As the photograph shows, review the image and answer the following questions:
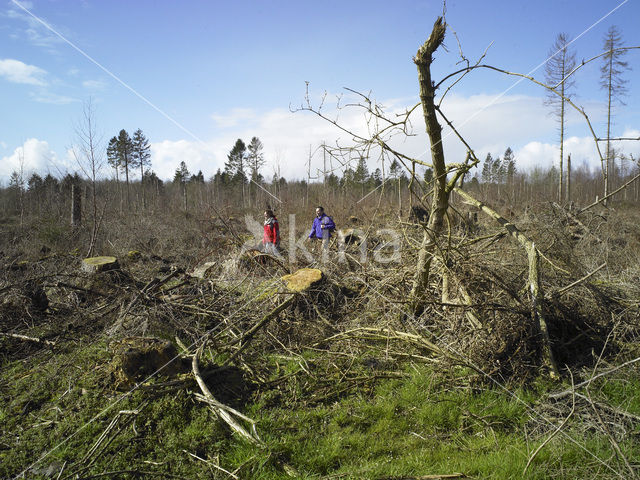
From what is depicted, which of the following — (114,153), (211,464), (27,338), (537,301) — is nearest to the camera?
(211,464)

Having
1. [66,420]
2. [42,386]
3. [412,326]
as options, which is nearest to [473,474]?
[412,326]

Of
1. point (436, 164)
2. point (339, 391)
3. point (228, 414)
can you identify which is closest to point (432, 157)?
point (436, 164)

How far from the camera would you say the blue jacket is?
9.35 meters

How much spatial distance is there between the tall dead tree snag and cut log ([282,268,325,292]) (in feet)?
4.86

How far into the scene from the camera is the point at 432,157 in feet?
12.9

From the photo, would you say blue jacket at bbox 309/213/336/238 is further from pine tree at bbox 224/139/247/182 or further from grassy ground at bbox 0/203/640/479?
pine tree at bbox 224/139/247/182

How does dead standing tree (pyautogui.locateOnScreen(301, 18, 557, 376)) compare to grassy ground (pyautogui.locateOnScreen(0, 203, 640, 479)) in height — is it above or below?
above

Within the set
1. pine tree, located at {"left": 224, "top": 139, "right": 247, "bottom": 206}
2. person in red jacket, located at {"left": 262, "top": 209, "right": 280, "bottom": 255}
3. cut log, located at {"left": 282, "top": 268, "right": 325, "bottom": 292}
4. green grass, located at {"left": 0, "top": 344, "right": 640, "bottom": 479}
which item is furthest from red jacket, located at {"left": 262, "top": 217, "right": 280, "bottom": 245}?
pine tree, located at {"left": 224, "top": 139, "right": 247, "bottom": 206}

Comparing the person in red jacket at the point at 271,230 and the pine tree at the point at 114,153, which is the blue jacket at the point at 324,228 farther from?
the pine tree at the point at 114,153

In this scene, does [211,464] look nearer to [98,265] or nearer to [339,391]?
[339,391]

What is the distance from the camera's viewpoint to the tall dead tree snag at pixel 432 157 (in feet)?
11.1

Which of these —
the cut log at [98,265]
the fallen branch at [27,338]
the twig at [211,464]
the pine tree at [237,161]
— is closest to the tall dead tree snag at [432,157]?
the twig at [211,464]

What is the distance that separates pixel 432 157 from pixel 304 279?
A: 2658 millimetres

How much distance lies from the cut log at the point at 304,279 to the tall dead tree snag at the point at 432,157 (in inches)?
58.3
